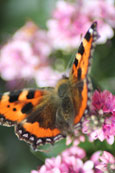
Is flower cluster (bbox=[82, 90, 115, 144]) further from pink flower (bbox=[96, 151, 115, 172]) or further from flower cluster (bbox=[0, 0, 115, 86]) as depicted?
flower cluster (bbox=[0, 0, 115, 86])

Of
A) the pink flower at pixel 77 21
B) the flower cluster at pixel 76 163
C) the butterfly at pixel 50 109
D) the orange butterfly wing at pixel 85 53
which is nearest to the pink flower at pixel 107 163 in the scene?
the flower cluster at pixel 76 163

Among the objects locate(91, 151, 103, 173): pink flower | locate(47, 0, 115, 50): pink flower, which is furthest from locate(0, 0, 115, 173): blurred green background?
locate(91, 151, 103, 173): pink flower

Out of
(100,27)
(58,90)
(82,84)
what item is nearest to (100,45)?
(100,27)

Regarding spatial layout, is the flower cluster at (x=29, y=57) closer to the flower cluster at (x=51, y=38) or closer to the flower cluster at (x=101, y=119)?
the flower cluster at (x=51, y=38)

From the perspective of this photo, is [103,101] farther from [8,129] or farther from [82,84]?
[8,129]

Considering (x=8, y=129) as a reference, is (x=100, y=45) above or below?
above

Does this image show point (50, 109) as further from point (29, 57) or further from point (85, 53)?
point (29, 57)
